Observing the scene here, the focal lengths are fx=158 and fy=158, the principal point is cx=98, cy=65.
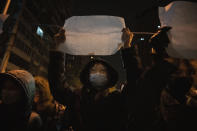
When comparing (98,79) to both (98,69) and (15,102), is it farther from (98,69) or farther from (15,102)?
(15,102)

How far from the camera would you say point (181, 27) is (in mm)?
2580

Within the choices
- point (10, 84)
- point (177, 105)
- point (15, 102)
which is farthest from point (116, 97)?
point (10, 84)

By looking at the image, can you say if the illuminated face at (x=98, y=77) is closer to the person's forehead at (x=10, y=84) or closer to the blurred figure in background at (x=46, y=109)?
the person's forehead at (x=10, y=84)

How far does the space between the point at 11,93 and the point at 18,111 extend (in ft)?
0.94

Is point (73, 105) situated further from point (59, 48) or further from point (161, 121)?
point (161, 121)

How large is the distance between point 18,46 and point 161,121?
30427mm

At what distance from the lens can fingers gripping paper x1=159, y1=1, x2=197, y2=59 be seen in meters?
2.48

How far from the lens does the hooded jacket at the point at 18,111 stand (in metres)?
2.25

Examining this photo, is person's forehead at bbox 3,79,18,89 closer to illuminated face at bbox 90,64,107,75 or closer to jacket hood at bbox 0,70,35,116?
jacket hood at bbox 0,70,35,116

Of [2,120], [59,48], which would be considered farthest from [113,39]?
[2,120]

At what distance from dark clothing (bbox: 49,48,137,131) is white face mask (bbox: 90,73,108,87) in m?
0.14

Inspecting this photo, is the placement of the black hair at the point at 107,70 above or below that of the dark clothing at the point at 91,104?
above

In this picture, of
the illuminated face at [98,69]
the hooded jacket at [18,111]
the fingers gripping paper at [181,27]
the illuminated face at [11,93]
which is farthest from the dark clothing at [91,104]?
the fingers gripping paper at [181,27]

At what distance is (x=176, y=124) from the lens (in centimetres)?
230
